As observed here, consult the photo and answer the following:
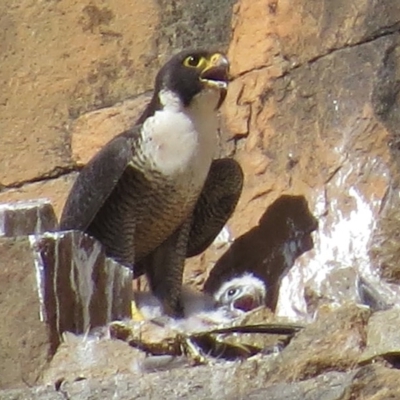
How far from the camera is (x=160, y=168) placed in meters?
6.33

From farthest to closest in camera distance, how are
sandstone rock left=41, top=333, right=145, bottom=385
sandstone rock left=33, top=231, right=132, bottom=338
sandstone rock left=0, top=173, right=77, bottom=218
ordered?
sandstone rock left=0, top=173, right=77, bottom=218
sandstone rock left=33, top=231, right=132, bottom=338
sandstone rock left=41, top=333, right=145, bottom=385

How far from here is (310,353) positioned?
4.68 metres

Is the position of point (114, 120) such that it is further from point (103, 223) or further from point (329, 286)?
point (329, 286)

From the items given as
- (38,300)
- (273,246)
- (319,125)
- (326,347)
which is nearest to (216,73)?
(319,125)

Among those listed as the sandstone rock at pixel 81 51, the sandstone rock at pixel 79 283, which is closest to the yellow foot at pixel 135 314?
the sandstone rock at pixel 79 283

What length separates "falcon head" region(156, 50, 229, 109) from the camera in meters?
6.29

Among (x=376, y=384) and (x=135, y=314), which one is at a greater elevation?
(x=376, y=384)

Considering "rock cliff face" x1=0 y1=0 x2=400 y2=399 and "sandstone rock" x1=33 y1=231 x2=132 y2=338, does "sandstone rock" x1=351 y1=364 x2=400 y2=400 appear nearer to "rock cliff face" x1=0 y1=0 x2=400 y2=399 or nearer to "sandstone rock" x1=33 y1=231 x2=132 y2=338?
"sandstone rock" x1=33 y1=231 x2=132 y2=338

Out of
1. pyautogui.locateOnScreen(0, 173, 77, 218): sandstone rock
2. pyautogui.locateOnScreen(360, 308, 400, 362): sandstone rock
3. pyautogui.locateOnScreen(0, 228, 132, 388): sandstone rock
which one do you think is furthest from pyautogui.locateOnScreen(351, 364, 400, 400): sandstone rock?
pyautogui.locateOnScreen(0, 173, 77, 218): sandstone rock

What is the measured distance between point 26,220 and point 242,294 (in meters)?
0.79

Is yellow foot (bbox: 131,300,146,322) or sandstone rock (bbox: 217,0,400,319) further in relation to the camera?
sandstone rock (bbox: 217,0,400,319)

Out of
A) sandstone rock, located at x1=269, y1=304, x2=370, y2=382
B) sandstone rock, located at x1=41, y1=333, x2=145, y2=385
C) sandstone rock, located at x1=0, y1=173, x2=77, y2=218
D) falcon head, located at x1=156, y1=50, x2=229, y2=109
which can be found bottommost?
sandstone rock, located at x1=0, y1=173, x2=77, y2=218

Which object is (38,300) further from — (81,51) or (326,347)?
(81,51)

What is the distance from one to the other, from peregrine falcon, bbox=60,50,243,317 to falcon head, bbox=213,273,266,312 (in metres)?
0.15
